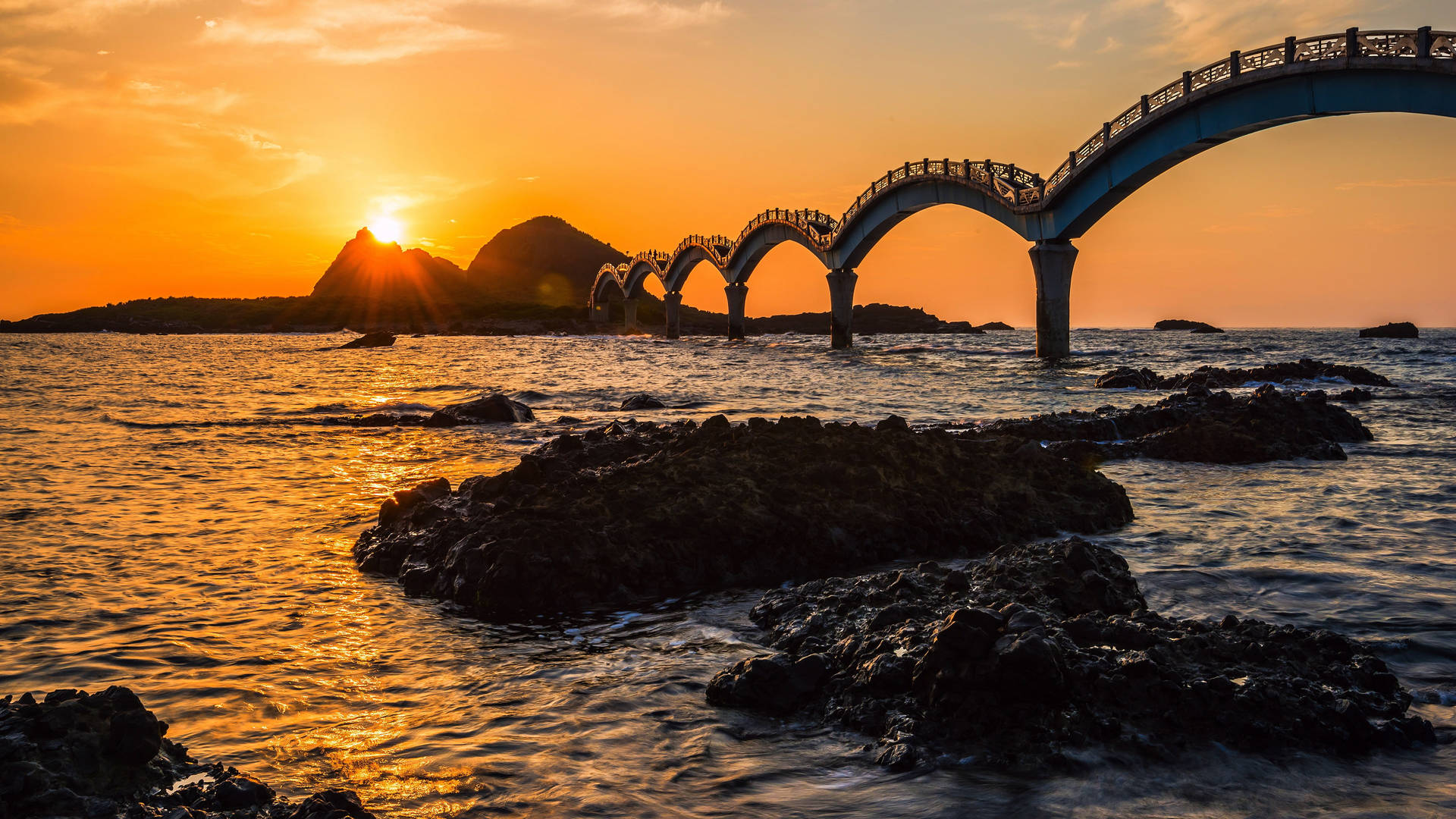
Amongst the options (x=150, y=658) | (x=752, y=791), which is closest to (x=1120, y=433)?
(x=752, y=791)

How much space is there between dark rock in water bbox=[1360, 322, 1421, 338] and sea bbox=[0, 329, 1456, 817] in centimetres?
8547

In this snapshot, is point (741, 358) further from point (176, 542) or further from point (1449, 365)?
point (176, 542)

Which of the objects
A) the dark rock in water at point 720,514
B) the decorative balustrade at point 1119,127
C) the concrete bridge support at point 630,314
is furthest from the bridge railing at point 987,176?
the concrete bridge support at point 630,314

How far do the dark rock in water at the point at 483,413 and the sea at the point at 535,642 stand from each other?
15.2 feet

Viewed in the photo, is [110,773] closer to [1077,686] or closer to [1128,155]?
[1077,686]

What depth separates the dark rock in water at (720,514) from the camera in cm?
786

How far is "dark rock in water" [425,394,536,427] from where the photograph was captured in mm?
22078

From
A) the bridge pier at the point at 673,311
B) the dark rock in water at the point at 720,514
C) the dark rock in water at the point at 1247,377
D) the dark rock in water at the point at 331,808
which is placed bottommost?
the dark rock in water at the point at 331,808

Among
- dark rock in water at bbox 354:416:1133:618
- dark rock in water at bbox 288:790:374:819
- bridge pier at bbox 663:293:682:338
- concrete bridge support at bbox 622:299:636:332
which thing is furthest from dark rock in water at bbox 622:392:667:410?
concrete bridge support at bbox 622:299:636:332

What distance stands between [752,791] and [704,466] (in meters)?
5.32

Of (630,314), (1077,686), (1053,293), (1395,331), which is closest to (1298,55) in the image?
(1053,293)

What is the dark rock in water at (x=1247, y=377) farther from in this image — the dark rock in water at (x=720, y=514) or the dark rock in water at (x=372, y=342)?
the dark rock in water at (x=372, y=342)

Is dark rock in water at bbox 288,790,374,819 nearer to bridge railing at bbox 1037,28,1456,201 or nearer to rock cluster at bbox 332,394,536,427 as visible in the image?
rock cluster at bbox 332,394,536,427

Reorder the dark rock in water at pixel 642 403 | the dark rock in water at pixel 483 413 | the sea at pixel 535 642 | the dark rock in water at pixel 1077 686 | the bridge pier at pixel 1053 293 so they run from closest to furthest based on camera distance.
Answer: the sea at pixel 535 642, the dark rock in water at pixel 1077 686, the dark rock in water at pixel 483 413, the dark rock in water at pixel 642 403, the bridge pier at pixel 1053 293
